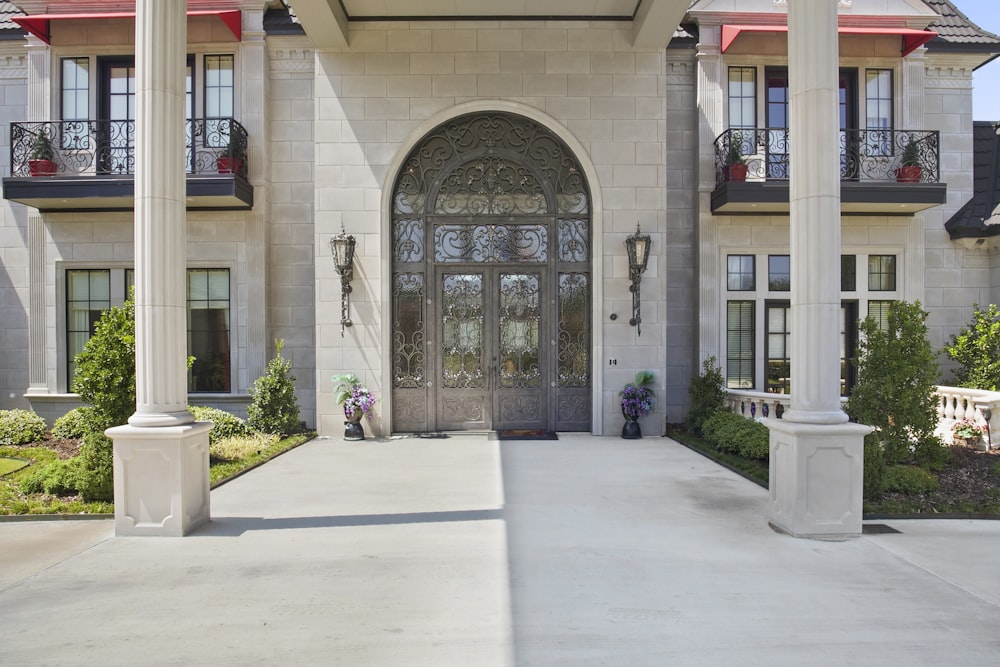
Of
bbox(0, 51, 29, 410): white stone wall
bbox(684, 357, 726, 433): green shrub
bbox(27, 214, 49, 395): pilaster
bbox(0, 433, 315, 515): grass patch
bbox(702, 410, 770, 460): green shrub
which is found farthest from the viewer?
bbox(0, 51, 29, 410): white stone wall

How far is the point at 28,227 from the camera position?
1225 cm

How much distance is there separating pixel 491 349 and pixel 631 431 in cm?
288

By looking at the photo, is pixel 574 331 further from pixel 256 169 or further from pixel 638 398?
pixel 256 169

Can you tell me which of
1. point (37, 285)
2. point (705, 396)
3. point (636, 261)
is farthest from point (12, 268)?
point (705, 396)

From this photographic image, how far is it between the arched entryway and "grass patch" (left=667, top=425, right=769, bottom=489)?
1708 mm

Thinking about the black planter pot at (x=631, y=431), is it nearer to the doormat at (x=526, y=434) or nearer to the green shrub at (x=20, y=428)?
the doormat at (x=526, y=434)

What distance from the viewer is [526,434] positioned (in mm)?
11039

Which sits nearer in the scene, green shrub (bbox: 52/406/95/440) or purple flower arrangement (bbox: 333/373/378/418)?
purple flower arrangement (bbox: 333/373/378/418)

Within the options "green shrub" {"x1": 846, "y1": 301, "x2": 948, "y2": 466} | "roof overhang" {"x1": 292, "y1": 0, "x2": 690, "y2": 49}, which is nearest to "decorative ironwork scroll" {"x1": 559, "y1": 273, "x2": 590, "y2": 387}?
"roof overhang" {"x1": 292, "y1": 0, "x2": 690, "y2": 49}

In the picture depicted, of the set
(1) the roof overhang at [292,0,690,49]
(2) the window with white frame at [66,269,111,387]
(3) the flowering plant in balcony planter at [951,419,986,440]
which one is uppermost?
(1) the roof overhang at [292,0,690,49]

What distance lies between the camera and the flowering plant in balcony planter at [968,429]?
9.50 metres

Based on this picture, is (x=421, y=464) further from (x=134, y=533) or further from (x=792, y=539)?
(x=792, y=539)

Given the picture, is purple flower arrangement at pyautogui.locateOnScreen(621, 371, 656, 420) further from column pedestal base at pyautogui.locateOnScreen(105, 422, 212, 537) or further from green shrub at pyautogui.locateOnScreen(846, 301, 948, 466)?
column pedestal base at pyautogui.locateOnScreen(105, 422, 212, 537)

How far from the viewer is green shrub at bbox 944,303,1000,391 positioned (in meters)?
11.4
